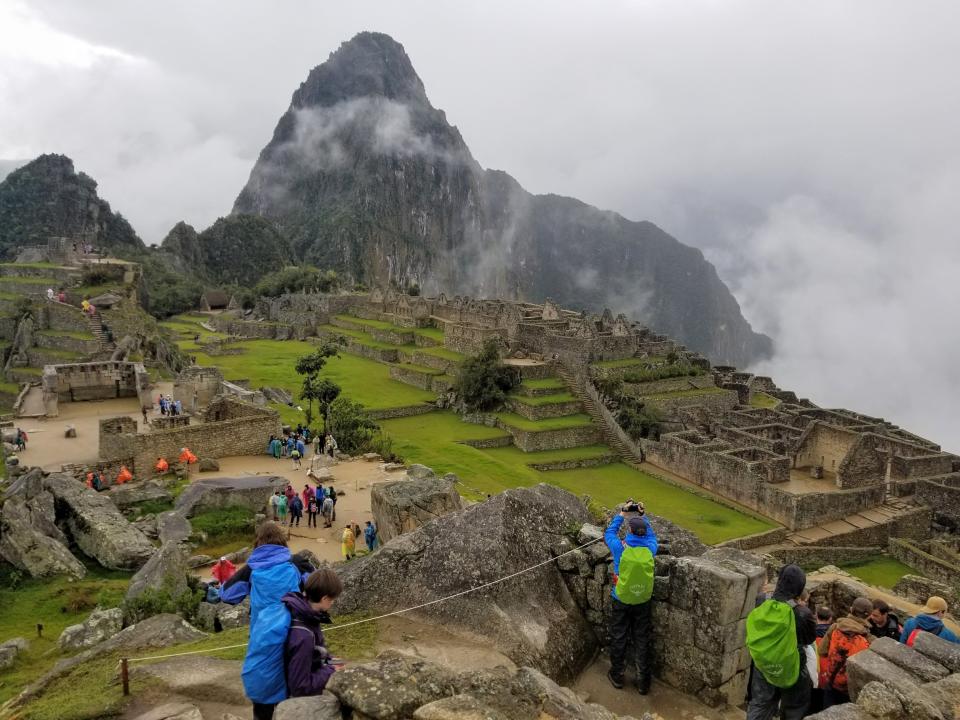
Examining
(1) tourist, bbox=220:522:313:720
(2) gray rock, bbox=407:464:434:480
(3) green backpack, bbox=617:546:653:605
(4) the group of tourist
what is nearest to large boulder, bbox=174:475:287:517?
(2) gray rock, bbox=407:464:434:480

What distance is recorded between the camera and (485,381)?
115 feet

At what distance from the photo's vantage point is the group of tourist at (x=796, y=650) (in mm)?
4785

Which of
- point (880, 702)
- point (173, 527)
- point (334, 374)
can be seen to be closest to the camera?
point (880, 702)

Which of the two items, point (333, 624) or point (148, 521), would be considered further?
point (148, 521)

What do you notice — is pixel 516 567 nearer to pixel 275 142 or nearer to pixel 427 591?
pixel 427 591

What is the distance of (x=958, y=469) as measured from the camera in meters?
27.0

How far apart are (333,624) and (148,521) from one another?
25.0 feet

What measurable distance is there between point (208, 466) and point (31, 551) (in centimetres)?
563

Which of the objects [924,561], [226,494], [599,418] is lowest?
[924,561]

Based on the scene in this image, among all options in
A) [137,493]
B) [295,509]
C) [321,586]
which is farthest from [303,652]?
[137,493]

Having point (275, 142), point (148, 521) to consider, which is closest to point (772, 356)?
point (275, 142)

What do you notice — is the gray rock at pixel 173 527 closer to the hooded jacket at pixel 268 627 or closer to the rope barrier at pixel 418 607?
the rope barrier at pixel 418 607

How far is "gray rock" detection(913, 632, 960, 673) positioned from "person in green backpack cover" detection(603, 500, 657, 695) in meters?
2.03

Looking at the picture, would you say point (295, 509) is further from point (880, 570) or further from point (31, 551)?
point (880, 570)
